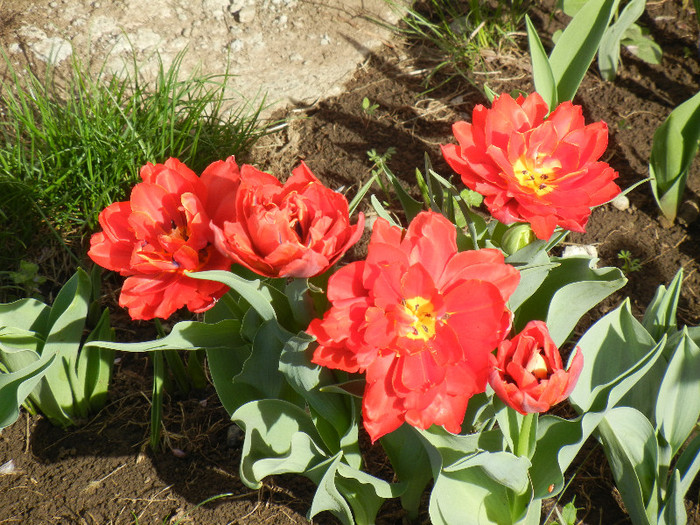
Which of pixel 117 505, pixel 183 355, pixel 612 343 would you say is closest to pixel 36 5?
pixel 183 355

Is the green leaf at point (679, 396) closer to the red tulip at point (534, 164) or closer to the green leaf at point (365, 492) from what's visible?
the red tulip at point (534, 164)

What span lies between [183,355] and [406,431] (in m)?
0.78

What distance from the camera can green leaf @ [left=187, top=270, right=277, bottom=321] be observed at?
103 cm

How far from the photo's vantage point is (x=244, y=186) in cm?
102

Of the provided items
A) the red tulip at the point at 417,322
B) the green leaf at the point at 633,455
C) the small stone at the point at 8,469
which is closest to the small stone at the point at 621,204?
the green leaf at the point at 633,455

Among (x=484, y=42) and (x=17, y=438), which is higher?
(x=484, y=42)

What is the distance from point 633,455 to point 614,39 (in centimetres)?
145

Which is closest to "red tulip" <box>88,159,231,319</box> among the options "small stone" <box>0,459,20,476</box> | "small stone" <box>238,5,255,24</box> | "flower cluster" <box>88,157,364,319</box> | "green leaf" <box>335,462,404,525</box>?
"flower cluster" <box>88,157,364,319</box>

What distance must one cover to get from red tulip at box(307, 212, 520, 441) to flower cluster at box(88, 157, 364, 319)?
2.8 inches

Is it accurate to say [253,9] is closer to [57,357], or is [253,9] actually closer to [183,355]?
[183,355]

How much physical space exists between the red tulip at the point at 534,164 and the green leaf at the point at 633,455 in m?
0.42

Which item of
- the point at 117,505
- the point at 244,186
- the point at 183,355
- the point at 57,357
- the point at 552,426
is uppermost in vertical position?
the point at 244,186

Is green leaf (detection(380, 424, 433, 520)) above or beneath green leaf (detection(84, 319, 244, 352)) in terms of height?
beneath

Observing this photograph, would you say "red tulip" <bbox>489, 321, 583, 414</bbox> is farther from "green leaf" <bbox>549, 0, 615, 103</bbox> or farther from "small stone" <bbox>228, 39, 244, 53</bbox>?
"small stone" <bbox>228, 39, 244, 53</bbox>
